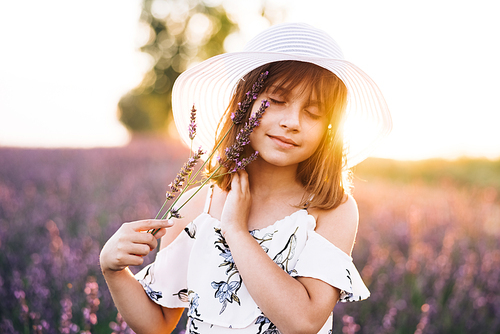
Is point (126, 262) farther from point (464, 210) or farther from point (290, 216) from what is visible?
point (464, 210)

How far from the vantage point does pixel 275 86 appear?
1.34 meters

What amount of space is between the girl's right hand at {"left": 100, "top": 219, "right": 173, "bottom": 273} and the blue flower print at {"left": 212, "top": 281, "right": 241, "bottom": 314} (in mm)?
319

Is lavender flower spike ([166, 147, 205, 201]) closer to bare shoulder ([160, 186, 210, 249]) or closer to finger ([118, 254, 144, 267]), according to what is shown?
finger ([118, 254, 144, 267])

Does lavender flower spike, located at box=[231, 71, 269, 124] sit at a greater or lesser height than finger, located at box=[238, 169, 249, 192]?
greater

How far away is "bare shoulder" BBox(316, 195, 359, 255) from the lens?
134 centimetres

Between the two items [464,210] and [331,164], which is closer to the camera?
[331,164]

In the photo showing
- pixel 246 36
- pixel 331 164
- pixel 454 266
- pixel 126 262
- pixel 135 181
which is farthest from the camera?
pixel 246 36

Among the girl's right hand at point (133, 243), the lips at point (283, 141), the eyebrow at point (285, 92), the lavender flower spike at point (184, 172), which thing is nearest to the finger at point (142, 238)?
the girl's right hand at point (133, 243)

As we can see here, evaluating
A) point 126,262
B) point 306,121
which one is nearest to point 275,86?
point 306,121

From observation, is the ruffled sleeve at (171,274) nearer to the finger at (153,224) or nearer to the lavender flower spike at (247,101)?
the finger at (153,224)

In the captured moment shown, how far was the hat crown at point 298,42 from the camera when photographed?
133cm

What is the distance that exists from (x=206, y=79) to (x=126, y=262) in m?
0.85

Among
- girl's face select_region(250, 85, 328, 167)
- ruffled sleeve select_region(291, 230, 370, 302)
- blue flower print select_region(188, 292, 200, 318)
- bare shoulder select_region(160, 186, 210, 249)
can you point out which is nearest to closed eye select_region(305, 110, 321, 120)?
girl's face select_region(250, 85, 328, 167)

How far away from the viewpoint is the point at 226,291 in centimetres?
133
